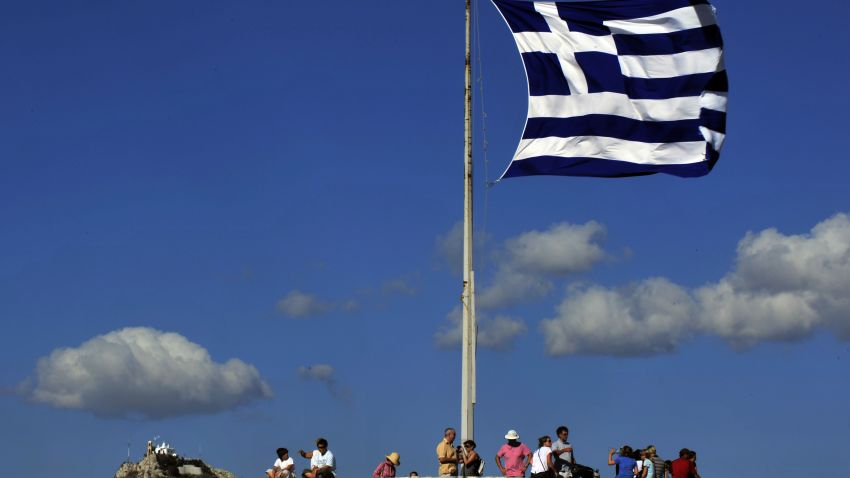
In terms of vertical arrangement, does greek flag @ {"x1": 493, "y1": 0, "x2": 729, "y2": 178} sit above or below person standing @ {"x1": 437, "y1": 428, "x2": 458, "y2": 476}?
above

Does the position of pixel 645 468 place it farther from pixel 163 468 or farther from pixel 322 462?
pixel 163 468

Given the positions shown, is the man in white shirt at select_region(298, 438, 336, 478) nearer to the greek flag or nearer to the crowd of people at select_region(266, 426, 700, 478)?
the crowd of people at select_region(266, 426, 700, 478)

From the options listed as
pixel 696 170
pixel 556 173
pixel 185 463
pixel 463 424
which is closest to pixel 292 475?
pixel 463 424

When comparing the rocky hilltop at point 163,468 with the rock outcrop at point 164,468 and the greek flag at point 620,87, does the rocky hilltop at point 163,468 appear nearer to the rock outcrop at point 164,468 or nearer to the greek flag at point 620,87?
the rock outcrop at point 164,468

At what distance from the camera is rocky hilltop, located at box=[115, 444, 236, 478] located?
65812 millimetres

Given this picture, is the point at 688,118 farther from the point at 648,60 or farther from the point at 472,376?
the point at 472,376

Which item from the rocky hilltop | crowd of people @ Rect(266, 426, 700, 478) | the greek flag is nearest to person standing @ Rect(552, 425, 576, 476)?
crowd of people @ Rect(266, 426, 700, 478)

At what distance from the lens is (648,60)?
1293 inches

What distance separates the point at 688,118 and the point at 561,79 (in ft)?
10.1

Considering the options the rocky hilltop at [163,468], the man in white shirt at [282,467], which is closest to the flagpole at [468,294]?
the man in white shirt at [282,467]

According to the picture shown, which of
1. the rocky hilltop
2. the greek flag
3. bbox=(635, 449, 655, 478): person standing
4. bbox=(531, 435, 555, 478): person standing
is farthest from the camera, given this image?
the rocky hilltop

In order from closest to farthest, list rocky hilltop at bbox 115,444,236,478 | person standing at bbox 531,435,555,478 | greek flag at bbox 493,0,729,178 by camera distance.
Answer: person standing at bbox 531,435,555,478 → greek flag at bbox 493,0,729,178 → rocky hilltop at bbox 115,444,236,478

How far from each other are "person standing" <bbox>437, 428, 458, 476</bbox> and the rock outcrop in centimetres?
3837

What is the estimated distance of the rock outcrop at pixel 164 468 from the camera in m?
65.8
